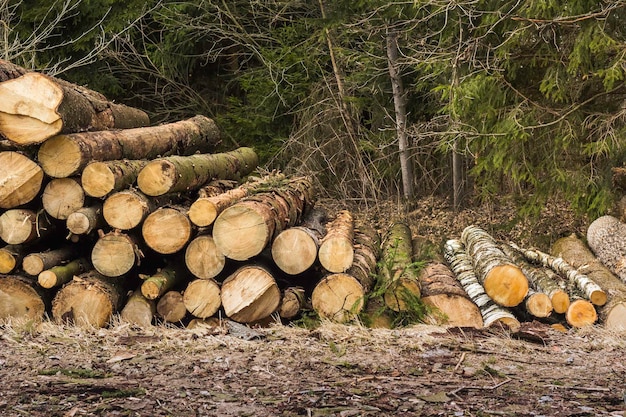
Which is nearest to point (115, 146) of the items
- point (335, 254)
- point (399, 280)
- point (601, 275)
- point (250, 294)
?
point (250, 294)

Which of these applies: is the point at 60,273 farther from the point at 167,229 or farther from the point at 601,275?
the point at 601,275

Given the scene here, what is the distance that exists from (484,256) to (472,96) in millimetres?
2211

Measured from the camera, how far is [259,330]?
5.89 m

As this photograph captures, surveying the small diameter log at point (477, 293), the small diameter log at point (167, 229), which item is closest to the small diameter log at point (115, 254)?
the small diameter log at point (167, 229)

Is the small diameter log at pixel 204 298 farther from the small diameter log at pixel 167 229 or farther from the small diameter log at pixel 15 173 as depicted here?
the small diameter log at pixel 15 173

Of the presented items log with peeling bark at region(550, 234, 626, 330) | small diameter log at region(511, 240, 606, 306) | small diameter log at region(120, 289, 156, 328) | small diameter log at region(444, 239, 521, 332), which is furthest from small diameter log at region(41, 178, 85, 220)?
log with peeling bark at region(550, 234, 626, 330)

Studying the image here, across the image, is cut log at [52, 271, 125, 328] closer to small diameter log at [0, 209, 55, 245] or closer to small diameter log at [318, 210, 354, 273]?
small diameter log at [0, 209, 55, 245]

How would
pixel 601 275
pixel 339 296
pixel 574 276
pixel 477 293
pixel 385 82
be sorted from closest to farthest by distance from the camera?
pixel 339 296
pixel 477 293
pixel 574 276
pixel 601 275
pixel 385 82

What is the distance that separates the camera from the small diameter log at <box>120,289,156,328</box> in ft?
20.8

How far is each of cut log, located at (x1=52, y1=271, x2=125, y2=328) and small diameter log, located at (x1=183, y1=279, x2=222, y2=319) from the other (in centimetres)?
64

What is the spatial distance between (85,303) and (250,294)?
1363mm

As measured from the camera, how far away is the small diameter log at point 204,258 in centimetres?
629

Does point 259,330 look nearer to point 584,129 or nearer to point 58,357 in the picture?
point 58,357

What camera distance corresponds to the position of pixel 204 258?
6.29 metres
